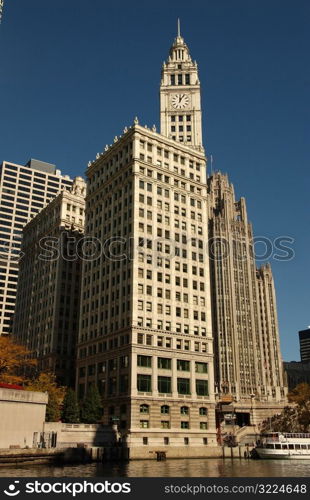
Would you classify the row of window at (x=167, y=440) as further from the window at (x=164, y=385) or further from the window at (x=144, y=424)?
the window at (x=164, y=385)

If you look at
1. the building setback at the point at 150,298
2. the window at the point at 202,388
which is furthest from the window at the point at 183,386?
the window at the point at 202,388

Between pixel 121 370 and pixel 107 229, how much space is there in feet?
110

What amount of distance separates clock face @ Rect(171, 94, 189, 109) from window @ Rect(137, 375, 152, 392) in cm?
7911

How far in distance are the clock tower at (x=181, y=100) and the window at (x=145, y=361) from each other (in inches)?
2287

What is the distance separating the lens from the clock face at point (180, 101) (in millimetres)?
141375

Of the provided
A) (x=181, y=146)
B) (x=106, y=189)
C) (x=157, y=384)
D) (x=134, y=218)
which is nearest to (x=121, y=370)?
(x=157, y=384)

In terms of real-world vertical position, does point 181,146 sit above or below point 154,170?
above

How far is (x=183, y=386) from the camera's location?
9969 centimetres

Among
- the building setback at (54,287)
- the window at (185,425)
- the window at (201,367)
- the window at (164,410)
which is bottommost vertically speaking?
the window at (185,425)

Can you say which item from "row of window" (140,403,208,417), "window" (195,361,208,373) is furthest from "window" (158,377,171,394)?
"window" (195,361,208,373)

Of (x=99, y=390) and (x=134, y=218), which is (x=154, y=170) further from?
(x=99, y=390)

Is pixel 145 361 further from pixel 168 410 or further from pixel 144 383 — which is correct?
pixel 168 410

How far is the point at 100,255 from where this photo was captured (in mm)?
115188
